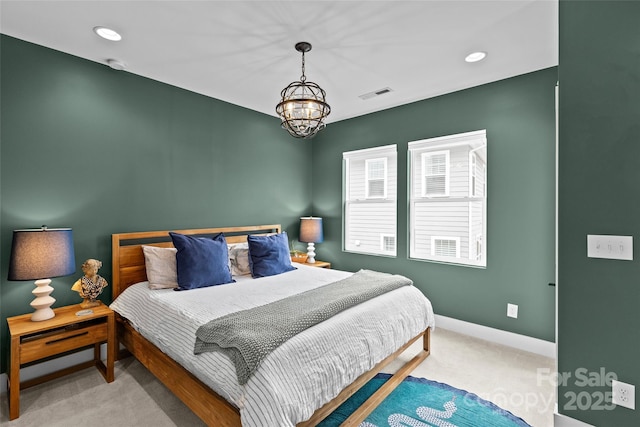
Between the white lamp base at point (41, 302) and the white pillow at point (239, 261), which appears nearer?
the white lamp base at point (41, 302)

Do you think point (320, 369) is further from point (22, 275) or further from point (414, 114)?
point (414, 114)

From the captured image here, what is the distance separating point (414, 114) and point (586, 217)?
256 cm

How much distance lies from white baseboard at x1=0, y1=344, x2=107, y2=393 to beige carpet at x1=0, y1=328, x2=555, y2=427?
0.43 ft

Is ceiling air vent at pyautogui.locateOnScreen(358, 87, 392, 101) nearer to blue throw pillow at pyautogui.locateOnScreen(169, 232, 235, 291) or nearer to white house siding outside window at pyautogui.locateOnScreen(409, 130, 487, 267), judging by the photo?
white house siding outside window at pyautogui.locateOnScreen(409, 130, 487, 267)

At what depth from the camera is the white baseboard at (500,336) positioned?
2977 mm

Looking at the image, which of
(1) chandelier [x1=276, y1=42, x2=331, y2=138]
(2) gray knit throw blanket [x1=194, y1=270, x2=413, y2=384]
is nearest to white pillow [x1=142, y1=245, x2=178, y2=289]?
(2) gray knit throw blanket [x1=194, y1=270, x2=413, y2=384]

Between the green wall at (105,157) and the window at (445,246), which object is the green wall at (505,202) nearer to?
the window at (445,246)

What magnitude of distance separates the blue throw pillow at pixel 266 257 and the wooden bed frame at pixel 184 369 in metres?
0.57

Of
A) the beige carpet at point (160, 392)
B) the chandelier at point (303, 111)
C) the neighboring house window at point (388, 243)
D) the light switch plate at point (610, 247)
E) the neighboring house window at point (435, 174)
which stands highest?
the chandelier at point (303, 111)

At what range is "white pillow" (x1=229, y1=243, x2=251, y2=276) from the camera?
3420 millimetres

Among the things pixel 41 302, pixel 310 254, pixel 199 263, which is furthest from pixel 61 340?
pixel 310 254

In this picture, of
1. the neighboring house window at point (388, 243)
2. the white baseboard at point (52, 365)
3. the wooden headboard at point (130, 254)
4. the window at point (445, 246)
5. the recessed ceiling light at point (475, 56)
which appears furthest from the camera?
the neighboring house window at point (388, 243)

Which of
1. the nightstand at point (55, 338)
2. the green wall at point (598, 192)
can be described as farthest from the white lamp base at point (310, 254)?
the green wall at point (598, 192)

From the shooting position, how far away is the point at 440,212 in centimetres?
377
